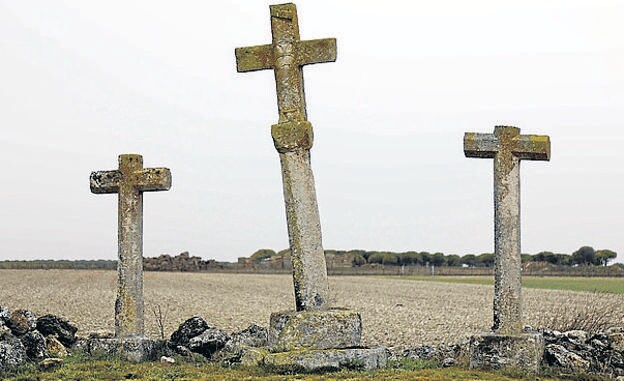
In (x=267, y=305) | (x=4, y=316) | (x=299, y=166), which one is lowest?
(x=267, y=305)

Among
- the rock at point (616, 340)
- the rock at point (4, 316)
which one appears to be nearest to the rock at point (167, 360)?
the rock at point (4, 316)

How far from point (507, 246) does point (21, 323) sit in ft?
26.1

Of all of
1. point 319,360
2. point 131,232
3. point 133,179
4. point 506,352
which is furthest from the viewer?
point 133,179

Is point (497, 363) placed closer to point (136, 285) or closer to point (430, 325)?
point (136, 285)

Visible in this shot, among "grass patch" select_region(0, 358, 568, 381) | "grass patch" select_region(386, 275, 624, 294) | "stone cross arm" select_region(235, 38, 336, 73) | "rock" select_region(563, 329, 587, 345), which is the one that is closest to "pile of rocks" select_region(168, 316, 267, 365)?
"grass patch" select_region(0, 358, 568, 381)

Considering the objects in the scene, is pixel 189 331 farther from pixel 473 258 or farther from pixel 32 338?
pixel 473 258

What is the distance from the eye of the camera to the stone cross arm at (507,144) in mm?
13422

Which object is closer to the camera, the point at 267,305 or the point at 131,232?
the point at 131,232

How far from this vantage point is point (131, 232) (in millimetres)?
14734

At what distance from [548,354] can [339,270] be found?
6155cm

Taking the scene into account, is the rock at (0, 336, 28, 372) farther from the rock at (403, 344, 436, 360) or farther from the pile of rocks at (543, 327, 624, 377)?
the pile of rocks at (543, 327, 624, 377)

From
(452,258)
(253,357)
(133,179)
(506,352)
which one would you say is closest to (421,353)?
(506,352)

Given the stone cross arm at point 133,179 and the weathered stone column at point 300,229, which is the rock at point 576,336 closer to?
the weathered stone column at point 300,229

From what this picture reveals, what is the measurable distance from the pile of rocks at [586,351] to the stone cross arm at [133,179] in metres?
6.37
